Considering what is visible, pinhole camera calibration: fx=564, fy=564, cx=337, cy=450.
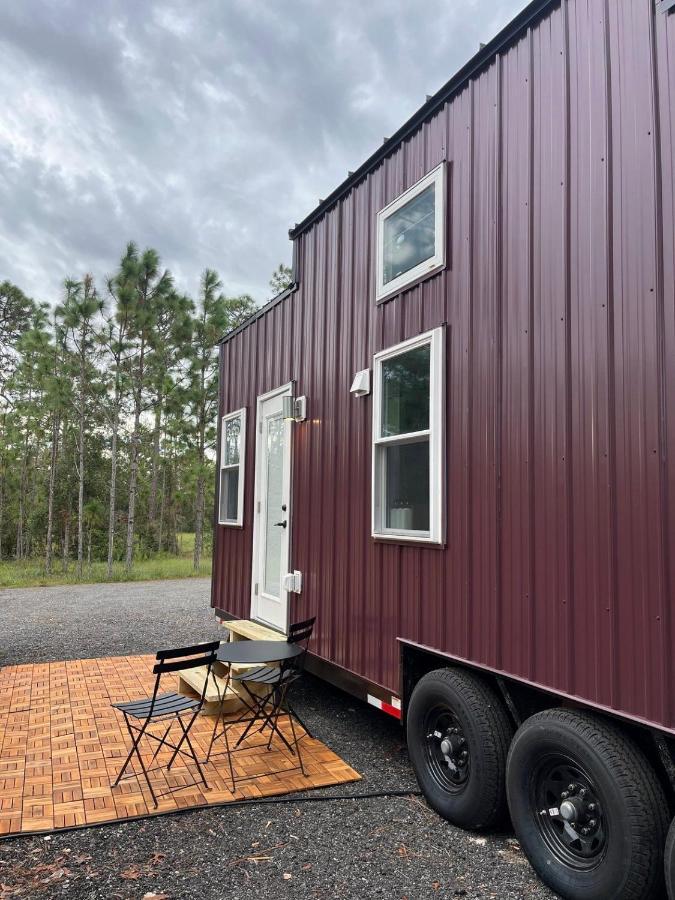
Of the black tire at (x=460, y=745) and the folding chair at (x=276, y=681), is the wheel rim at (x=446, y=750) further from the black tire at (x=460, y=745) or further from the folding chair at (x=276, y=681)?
the folding chair at (x=276, y=681)

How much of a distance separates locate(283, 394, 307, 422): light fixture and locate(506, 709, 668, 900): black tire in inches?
111

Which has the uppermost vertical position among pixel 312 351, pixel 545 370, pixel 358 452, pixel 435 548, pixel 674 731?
pixel 312 351

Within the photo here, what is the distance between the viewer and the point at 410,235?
343cm

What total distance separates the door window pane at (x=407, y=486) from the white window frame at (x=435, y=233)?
97cm

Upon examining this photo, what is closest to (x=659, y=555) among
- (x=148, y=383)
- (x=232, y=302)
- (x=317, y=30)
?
(x=317, y=30)

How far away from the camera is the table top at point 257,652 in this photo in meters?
3.18

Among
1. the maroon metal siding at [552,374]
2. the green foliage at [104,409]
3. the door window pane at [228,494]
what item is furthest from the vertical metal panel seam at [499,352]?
the green foliage at [104,409]

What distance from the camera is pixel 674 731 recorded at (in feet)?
5.71

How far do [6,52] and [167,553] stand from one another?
48.5 feet

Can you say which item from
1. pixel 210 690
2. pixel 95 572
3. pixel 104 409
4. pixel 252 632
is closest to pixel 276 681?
pixel 210 690

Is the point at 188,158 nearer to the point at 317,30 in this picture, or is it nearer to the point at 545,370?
the point at 317,30

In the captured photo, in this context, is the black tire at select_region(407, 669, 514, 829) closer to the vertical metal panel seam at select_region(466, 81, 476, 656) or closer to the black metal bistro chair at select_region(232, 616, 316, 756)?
the vertical metal panel seam at select_region(466, 81, 476, 656)

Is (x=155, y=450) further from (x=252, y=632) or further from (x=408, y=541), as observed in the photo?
(x=408, y=541)

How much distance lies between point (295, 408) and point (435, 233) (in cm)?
190
